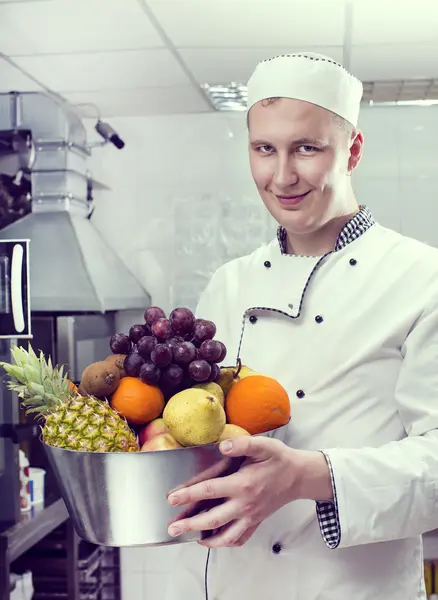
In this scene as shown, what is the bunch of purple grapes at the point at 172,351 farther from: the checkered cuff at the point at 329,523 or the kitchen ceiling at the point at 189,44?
the kitchen ceiling at the point at 189,44

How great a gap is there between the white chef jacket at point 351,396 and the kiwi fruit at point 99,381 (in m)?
0.28

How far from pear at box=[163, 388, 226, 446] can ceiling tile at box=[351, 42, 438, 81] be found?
1.40 m

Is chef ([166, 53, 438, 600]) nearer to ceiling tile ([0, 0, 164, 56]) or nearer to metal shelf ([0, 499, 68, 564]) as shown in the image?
metal shelf ([0, 499, 68, 564])

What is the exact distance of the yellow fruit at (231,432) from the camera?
2.28ft

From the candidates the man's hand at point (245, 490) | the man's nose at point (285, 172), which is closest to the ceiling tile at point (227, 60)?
the man's nose at point (285, 172)

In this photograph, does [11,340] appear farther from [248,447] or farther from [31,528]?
[248,447]

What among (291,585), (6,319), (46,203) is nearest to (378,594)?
(291,585)

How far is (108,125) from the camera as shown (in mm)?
2039

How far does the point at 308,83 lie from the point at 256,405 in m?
0.45

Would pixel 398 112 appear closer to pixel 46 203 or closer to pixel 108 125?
pixel 108 125

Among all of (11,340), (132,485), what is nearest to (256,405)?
(132,485)

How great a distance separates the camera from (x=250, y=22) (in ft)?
5.49

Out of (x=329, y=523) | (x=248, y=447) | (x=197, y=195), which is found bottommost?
(x=329, y=523)

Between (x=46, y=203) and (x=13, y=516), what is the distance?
0.80 meters
